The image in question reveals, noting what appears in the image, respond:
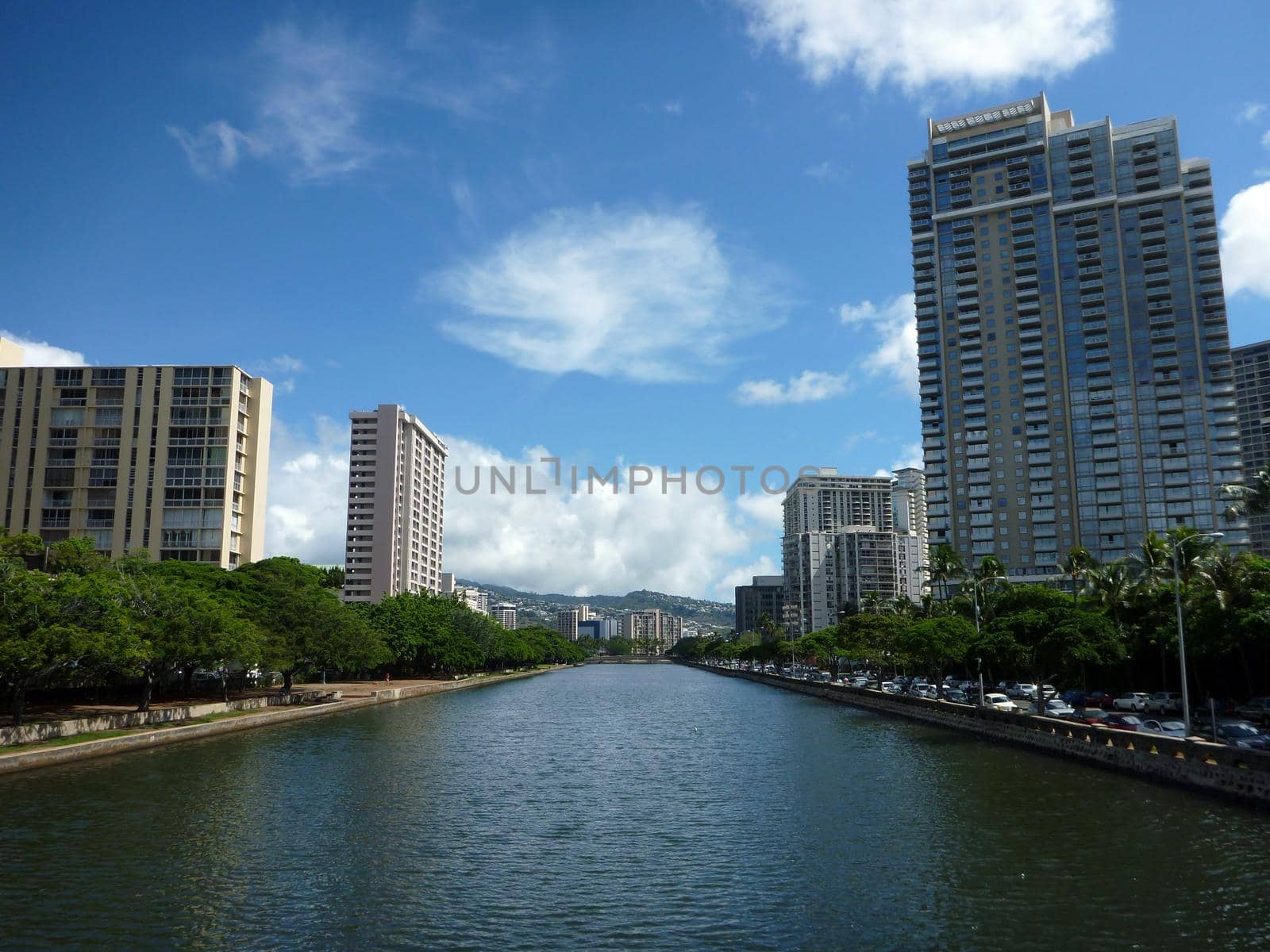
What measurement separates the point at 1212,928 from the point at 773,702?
8815cm

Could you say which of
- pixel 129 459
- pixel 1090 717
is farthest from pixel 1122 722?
pixel 129 459

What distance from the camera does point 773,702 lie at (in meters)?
110

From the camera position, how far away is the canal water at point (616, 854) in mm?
23391

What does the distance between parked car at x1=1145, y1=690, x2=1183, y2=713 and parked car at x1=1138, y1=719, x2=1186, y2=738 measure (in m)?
15.5

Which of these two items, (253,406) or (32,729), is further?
(253,406)

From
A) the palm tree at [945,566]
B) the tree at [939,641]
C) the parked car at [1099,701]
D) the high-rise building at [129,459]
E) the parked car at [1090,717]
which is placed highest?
the high-rise building at [129,459]

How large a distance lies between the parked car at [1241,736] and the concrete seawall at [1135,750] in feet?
10.7

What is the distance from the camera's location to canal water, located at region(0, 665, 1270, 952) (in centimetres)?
2339

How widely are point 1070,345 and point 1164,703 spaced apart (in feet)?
375

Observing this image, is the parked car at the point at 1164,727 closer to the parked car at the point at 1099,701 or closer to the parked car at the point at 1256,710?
the parked car at the point at 1256,710

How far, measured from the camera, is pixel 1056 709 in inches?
2731

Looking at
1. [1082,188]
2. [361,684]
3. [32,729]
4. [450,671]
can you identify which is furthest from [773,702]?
[1082,188]

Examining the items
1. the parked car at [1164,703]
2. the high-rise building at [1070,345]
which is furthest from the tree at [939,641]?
the high-rise building at [1070,345]

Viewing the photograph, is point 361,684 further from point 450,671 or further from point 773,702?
point 773,702
